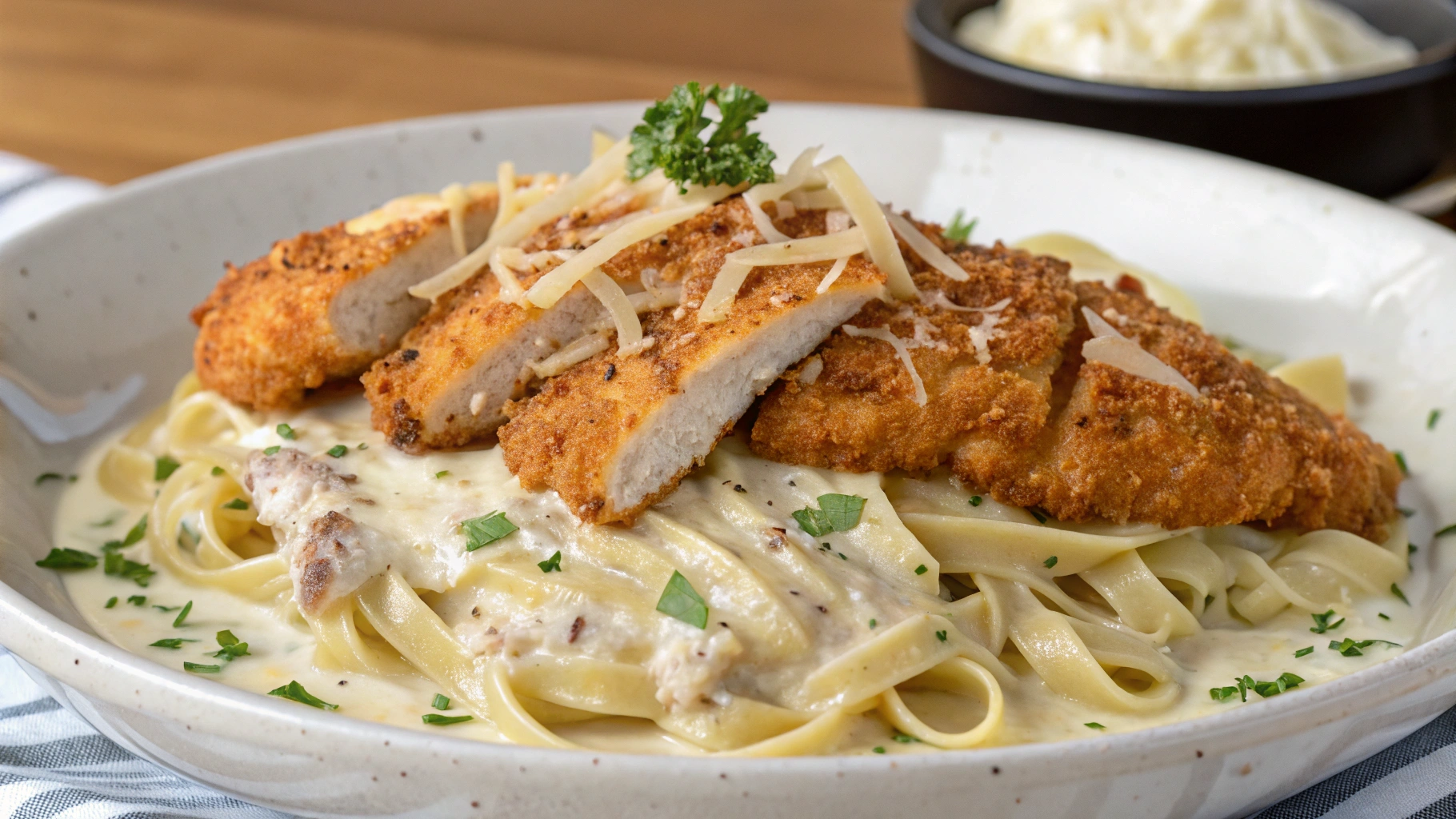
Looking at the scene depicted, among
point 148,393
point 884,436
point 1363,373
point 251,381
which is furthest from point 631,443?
point 1363,373

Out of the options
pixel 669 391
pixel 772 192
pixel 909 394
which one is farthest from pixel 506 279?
pixel 909 394

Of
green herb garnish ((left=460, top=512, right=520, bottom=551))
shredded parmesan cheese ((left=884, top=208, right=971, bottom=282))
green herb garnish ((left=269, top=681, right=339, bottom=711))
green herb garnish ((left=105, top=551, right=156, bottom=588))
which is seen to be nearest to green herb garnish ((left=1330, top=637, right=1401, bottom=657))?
shredded parmesan cheese ((left=884, top=208, right=971, bottom=282))

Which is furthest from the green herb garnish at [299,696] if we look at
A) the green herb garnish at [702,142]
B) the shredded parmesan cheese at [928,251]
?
the shredded parmesan cheese at [928,251]

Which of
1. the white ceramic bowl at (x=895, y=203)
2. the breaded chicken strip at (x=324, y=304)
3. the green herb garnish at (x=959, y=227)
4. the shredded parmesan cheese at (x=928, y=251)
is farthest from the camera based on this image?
the green herb garnish at (x=959, y=227)

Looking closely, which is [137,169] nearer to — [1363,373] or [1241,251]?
[1241,251]

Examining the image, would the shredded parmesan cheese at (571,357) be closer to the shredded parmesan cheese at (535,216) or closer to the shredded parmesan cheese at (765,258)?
the shredded parmesan cheese at (765,258)

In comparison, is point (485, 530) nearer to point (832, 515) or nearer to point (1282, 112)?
point (832, 515)
